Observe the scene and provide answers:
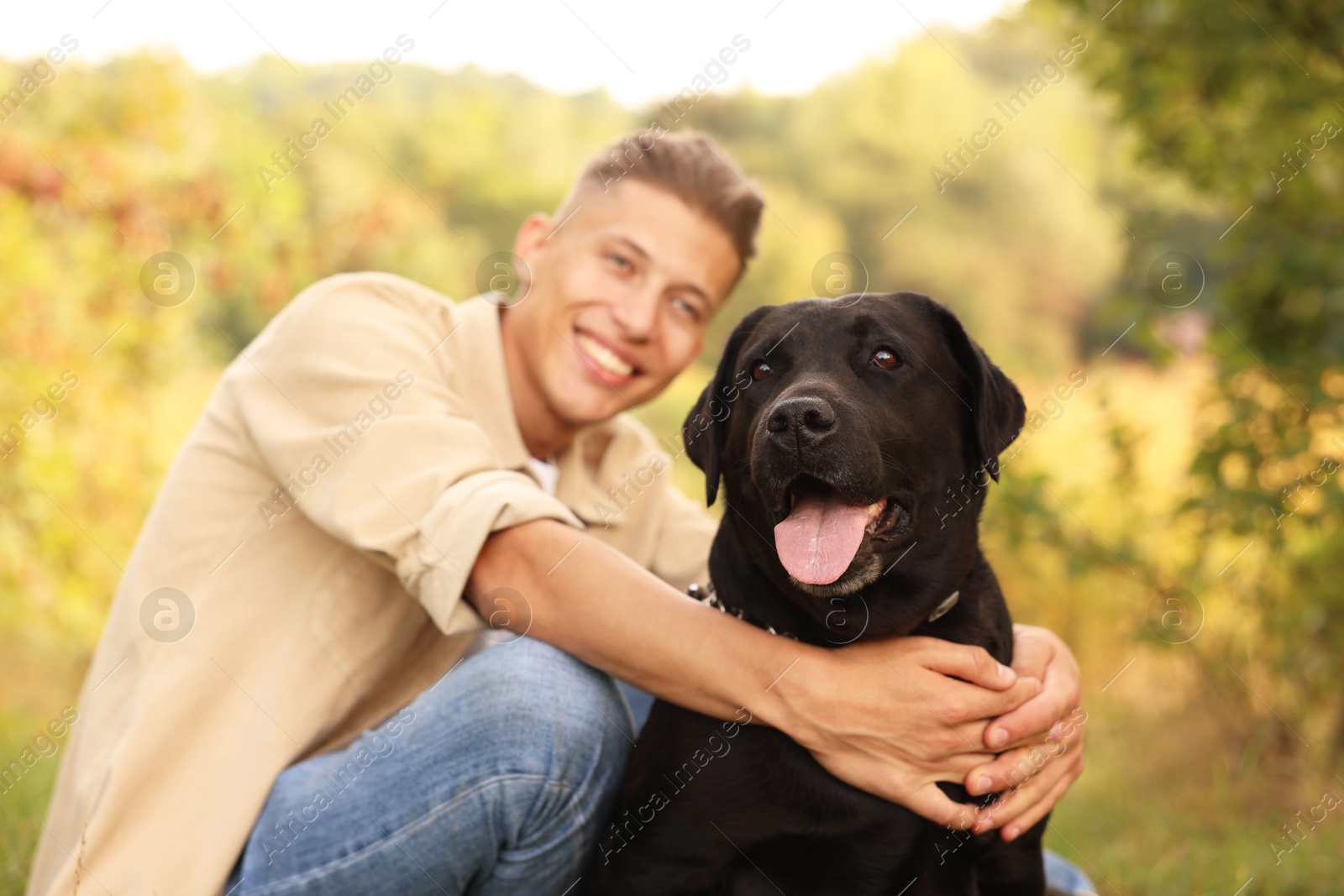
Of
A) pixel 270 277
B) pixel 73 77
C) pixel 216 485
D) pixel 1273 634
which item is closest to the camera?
pixel 216 485

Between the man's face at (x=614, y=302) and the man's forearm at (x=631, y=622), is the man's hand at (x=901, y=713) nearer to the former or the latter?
the man's forearm at (x=631, y=622)

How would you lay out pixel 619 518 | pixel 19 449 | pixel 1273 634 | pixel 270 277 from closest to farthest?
pixel 619 518
pixel 1273 634
pixel 19 449
pixel 270 277

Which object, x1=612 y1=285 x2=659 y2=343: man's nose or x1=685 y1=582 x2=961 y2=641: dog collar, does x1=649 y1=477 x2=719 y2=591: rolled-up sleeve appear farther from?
x1=685 y1=582 x2=961 y2=641: dog collar

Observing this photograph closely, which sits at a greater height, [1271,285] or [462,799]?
[1271,285]

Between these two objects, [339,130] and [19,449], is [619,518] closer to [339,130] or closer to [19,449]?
[19,449]

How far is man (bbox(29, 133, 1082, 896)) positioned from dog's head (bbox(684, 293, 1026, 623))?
237mm

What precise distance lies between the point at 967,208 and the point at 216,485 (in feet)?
76.5

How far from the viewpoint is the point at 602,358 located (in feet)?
9.55

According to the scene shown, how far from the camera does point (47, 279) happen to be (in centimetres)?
610

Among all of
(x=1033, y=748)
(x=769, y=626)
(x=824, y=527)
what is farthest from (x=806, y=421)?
(x=1033, y=748)

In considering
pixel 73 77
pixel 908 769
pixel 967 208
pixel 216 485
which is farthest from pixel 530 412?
pixel 967 208

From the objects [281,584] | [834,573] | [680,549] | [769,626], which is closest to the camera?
[834,573]

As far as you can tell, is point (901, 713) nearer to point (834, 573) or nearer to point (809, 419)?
point (834, 573)

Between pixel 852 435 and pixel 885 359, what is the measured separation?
1.05ft
